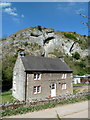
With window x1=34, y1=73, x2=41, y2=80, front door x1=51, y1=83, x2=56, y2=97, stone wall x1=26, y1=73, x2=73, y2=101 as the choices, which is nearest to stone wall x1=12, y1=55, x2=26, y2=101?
stone wall x1=26, y1=73, x2=73, y2=101

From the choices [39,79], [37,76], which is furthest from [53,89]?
[37,76]

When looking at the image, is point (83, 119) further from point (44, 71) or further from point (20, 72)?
point (20, 72)

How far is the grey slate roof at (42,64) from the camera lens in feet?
63.9

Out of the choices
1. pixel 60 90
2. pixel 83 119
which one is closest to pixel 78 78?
pixel 60 90

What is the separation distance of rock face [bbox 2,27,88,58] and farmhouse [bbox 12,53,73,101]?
108 feet

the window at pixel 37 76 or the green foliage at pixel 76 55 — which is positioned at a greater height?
the green foliage at pixel 76 55

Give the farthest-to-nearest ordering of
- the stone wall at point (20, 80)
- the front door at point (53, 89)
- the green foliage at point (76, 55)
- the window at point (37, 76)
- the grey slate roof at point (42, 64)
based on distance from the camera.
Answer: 1. the green foliage at point (76, 55)
2. the front door at point (53, 89)
3. the grey slate roof at point (42, 64)
4. the window at point (37, 76)
5. the stone wall at point (20, 80)

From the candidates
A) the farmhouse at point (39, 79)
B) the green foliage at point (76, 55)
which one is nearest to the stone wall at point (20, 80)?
the farmhouse at point (39, 79)

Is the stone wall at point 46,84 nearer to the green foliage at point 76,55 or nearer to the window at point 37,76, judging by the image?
the window at point 37,76

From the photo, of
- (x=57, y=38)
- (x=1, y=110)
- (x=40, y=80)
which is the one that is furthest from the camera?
(x=57, y=38)

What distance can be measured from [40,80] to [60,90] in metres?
5.06

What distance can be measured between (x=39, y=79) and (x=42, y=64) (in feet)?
11.0

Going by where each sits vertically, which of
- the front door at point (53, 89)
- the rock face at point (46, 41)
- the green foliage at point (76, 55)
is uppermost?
the rock face at point (46, 41)

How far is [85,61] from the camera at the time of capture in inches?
2640
